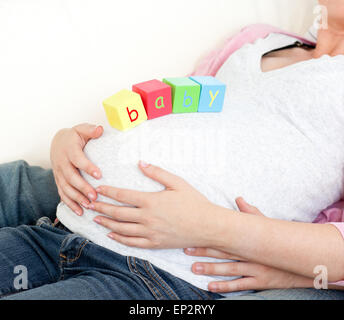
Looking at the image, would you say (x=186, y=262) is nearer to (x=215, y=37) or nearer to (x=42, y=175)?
(x=42, y=175)

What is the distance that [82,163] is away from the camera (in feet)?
2.34

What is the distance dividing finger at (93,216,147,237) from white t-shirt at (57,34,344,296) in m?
0.03

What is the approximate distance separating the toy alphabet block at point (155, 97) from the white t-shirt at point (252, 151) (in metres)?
0.02

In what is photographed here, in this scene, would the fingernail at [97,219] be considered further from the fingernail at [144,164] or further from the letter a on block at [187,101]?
the letter a on block at [187,101]

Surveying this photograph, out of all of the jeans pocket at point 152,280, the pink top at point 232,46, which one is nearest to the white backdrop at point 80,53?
the pink top at point 232,46

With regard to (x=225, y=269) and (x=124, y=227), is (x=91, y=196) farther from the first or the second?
(x=225, y=269)

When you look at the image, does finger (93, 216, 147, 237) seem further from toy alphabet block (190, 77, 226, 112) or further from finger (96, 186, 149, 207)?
toy alphabet block (190, 77, 226, 112)

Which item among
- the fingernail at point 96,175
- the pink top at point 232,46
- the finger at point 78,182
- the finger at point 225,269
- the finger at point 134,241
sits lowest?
the finger at point 225,269

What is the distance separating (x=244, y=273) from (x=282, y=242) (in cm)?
11

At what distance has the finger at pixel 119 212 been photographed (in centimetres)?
65

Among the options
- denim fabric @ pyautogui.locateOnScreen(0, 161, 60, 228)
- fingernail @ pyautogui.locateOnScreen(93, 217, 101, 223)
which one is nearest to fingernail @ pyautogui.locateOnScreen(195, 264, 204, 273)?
fingernail @ pyautogui.locateOnScreen(93, 217, 101, 223)

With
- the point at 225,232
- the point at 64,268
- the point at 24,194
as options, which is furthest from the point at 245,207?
the point at 24,194
